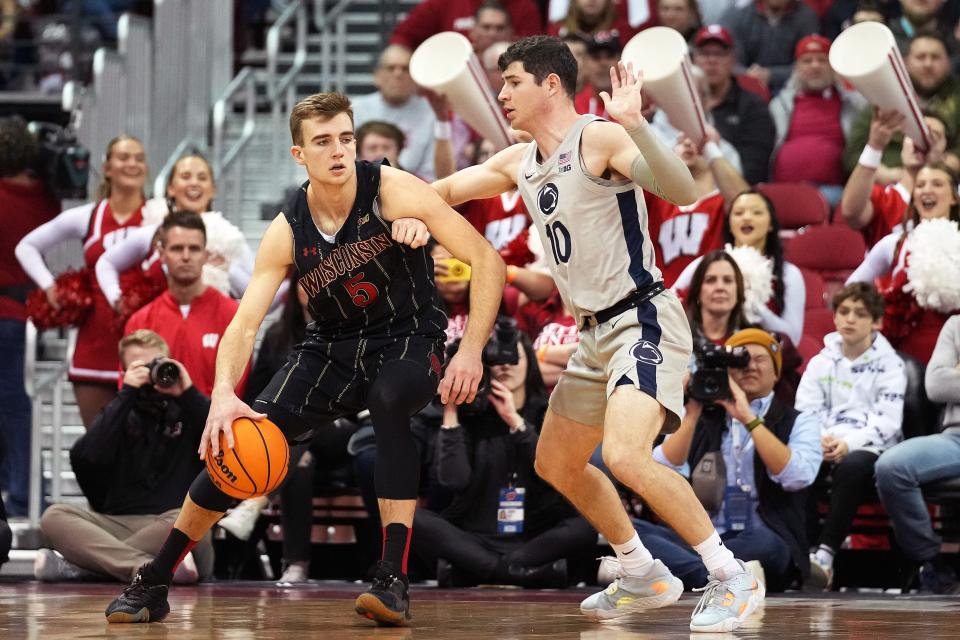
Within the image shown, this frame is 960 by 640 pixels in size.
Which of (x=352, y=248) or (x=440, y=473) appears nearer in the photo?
(x=352, y=248)

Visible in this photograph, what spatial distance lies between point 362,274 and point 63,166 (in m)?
4.88

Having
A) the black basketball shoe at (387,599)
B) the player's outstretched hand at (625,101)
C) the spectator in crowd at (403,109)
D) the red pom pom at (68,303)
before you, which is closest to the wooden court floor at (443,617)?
the black basketball shoe at (387,599)

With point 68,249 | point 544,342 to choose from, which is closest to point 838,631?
point 544,342

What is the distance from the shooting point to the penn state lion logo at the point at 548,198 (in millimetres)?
5980

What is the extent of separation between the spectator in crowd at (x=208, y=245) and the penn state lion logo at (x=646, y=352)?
4064mm

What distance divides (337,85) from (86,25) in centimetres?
375

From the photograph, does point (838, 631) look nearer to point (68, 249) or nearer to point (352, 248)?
point (352, 248)

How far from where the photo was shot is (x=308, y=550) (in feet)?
27.9

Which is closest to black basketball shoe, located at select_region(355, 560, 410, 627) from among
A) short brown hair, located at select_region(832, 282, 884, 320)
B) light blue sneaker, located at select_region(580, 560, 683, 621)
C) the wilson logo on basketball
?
the wilson logo on basketball

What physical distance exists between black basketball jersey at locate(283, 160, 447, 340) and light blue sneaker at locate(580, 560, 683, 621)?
3.88 feet

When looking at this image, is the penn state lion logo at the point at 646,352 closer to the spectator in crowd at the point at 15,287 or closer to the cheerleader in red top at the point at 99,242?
the cheerleader in red top at the point at 99,242

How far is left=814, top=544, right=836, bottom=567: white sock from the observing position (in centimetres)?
801

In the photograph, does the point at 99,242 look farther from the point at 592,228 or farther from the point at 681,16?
the point at 592,228

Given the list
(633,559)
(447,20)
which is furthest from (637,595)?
(447,20)
